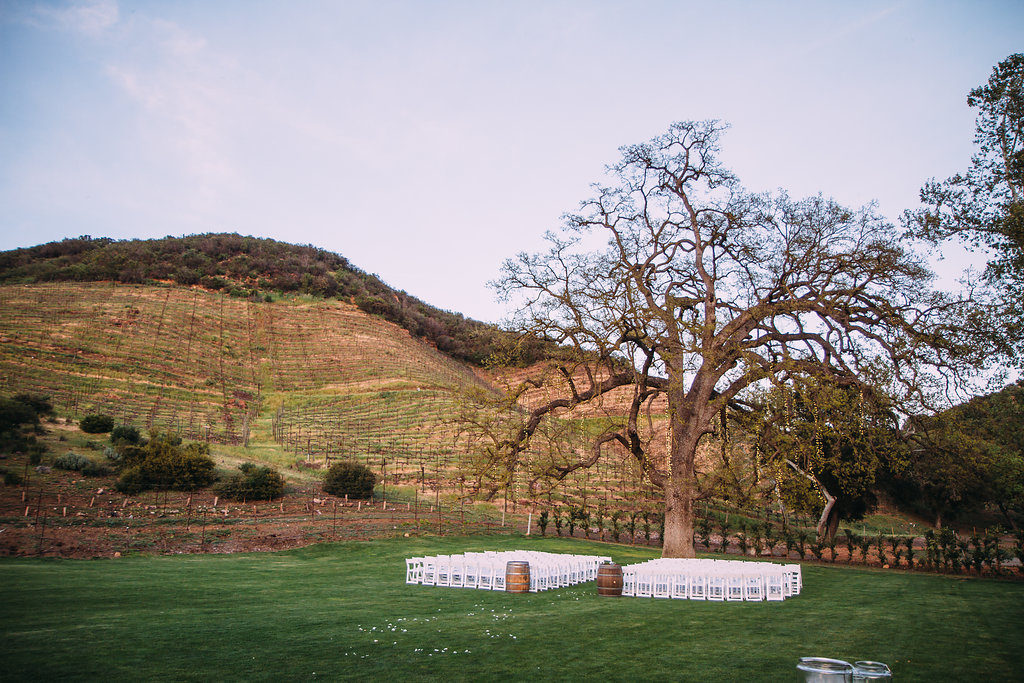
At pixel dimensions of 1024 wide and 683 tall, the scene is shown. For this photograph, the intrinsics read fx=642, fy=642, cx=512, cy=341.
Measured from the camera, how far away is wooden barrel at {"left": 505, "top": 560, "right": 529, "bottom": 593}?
42.3 ft

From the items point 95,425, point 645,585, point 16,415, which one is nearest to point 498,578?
point 645,585

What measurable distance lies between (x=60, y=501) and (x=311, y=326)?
186ft

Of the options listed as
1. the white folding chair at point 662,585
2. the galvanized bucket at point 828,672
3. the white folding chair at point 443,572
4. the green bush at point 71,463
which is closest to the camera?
the galvanized bucket at point 828,672

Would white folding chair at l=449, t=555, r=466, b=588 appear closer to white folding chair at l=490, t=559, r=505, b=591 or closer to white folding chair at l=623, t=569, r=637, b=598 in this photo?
white folding chair at l=490, t=559, r=505, b=591

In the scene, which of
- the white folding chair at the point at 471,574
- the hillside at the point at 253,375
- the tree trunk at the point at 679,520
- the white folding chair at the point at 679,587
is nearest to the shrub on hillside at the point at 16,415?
the hillside at the point at 253,375

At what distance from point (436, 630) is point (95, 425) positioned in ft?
100

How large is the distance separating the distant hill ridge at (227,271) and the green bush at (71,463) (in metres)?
47.9

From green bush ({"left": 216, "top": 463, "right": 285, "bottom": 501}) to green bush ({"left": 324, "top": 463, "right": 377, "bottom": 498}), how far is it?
249 cm

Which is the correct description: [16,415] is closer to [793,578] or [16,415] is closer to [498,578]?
[498,578]

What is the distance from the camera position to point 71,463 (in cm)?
2531

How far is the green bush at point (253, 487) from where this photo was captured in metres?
26.1

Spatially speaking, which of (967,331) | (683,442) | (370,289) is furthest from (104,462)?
(370,289)

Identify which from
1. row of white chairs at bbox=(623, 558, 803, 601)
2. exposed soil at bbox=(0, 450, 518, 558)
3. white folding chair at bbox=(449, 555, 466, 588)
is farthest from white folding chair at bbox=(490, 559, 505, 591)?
exposed soil at bbox=(0, 450, 518, 558)

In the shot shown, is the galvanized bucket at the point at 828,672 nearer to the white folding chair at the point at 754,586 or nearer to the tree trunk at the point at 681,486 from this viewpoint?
the white folding chair at the point at 754,586
